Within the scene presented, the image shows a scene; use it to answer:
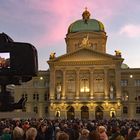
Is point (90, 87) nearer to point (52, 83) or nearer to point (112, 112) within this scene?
point (112, 112)

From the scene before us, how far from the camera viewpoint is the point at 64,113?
293 ft

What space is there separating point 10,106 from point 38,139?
23.7ft

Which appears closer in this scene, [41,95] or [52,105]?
[52,105]

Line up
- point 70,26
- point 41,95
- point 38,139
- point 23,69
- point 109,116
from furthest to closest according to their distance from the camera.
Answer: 1. point 70,26
2. point 41,95
3. point 109,116
4. point 38,139
5. point 23,69

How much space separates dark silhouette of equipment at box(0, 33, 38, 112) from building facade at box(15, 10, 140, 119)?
266 feet

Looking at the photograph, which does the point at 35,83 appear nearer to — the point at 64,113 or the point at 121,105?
the point at 64,113

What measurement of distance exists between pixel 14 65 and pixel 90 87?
3284 inches

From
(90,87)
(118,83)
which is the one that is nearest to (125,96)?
(118,83)

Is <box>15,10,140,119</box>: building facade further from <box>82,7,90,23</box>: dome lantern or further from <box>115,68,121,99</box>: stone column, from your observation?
<box>82,7,90,23</box>: dome lantern

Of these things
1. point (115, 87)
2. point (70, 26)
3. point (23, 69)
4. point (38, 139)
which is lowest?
point (38, 139)

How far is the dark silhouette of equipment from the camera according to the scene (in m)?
6.07

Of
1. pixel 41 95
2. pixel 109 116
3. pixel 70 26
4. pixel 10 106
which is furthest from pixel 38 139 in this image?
pixel 70 26

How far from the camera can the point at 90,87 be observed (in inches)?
3514

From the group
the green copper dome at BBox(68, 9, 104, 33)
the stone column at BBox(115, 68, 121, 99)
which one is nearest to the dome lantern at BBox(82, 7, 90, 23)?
the green copper dome at BBox(68, 9, 104, 33)
